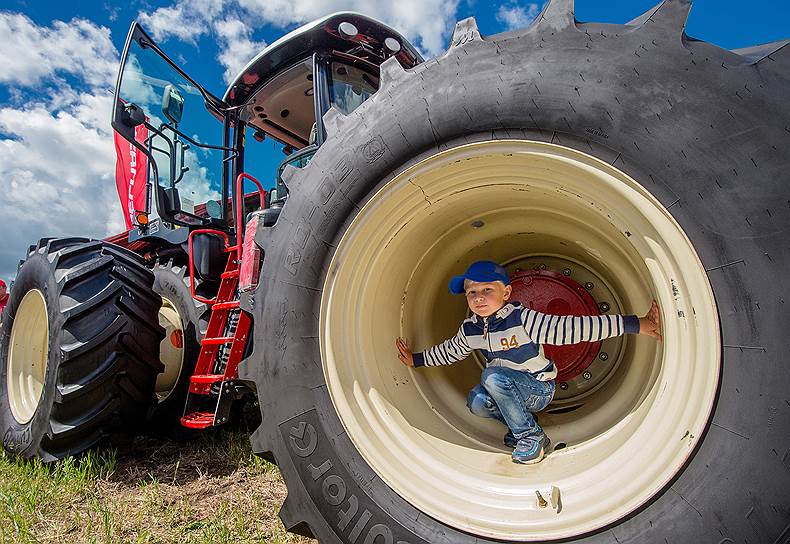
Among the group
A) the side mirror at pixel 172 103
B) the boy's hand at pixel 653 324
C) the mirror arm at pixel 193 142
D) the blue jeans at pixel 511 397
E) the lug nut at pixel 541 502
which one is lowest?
the lug nut at pixel 541 502

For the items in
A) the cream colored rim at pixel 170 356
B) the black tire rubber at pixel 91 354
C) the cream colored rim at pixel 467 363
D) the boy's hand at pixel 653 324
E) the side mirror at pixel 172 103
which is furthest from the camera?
the side mirror at pixel 172 103

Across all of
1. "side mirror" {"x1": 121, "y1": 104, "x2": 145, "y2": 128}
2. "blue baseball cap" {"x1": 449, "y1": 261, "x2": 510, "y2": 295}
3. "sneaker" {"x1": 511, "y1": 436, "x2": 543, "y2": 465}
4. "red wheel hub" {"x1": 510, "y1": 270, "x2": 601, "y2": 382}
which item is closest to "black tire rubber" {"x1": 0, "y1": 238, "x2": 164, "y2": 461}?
"side mirror" {"x1": 121, "y1": 104, "x2": 145, "y2": 128}

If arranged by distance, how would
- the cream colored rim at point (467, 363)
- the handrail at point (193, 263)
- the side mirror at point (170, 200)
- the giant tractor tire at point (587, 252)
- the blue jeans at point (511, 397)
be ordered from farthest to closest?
the side mirror at point (170, 200) → the handrail at point (193, 263) → the blue jeans at point (511, 397) → the cream colored rim at point (467, 363) → the giant tractor tire at point (587, 252)

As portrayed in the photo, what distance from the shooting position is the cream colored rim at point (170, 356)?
130 inches

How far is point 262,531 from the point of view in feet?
6.19

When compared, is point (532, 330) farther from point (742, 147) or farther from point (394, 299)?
point (742, 147)

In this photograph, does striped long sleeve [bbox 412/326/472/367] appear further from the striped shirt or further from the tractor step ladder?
the tractor step ladder

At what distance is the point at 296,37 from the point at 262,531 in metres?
2.41

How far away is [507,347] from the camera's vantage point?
6.07ft

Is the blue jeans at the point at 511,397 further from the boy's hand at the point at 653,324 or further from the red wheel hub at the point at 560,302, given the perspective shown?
the boy's hand at the point at 653,324

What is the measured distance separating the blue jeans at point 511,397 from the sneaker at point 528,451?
89mm

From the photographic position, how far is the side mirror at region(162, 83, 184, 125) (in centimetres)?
345

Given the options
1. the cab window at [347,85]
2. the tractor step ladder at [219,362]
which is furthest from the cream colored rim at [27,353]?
the cab window at [347,85]

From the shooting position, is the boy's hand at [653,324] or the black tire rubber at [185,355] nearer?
the boy's hand at [653,324]
